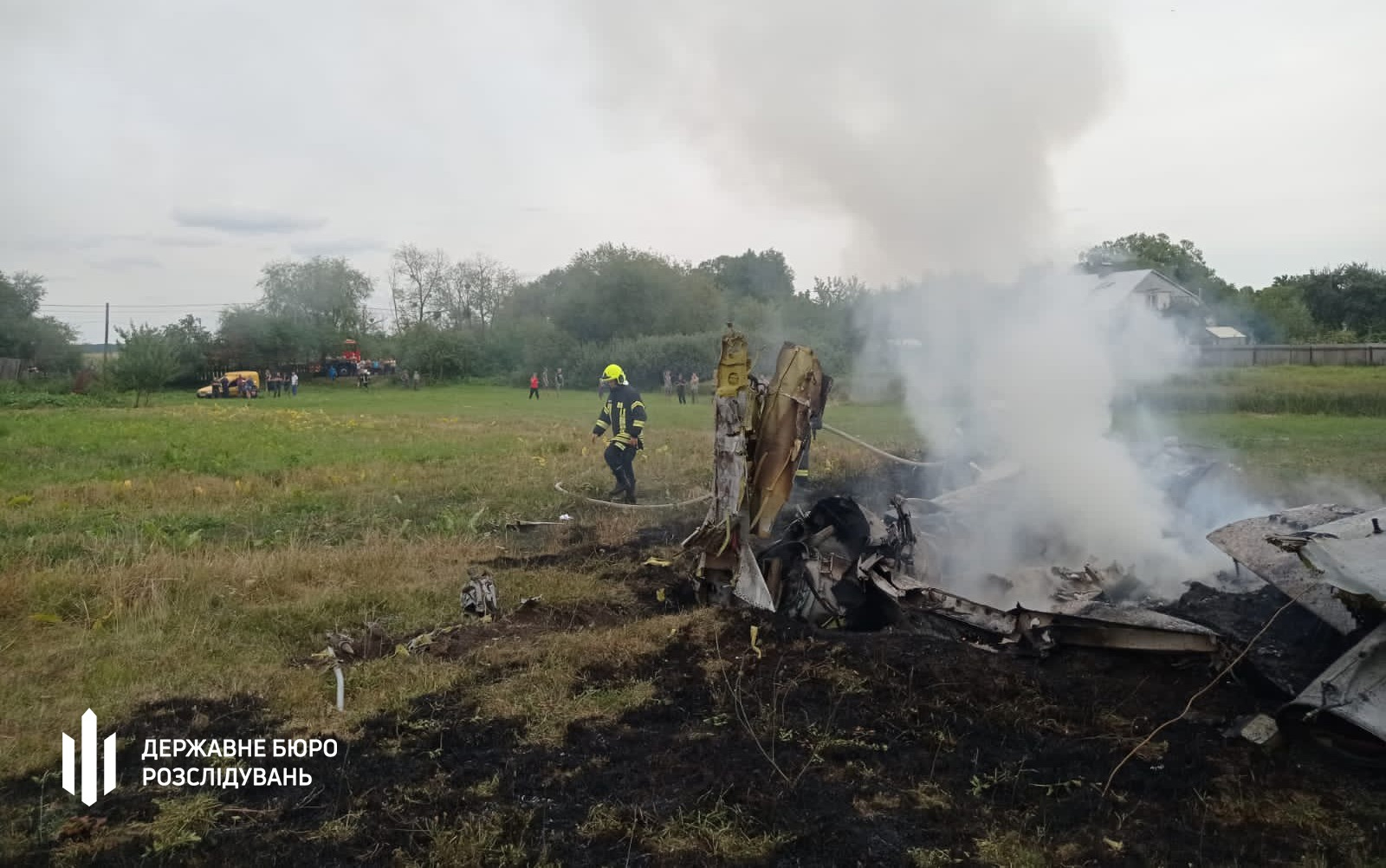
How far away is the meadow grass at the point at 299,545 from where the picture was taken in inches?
229

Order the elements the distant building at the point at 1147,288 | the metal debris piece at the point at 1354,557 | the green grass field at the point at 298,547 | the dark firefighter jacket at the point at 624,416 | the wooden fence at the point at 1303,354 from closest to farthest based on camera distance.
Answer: the metal debris piece at the point at 1354,557 → the green grass field at the point at 298,547 → the distant building at the point at 1147,288 → the dark firefighter jacket at the point at 624,416 → the wooden fence at the point at 1303,354

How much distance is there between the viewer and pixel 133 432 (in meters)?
20.0

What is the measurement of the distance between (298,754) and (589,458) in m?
11.6

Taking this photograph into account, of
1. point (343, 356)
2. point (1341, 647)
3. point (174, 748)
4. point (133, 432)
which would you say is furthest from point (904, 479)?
point (343, 356)

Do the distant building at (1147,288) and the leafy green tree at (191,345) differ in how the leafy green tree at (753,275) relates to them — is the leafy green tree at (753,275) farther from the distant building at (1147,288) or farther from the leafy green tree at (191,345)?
the leafy green tree at (191,345)

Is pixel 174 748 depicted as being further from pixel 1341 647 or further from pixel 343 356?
pixel 343 356

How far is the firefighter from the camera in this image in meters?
12.2

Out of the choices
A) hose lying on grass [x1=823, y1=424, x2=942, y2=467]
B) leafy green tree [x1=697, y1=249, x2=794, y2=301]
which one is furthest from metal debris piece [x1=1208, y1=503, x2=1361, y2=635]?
leafy green tree [x1=697, y1=249, x2=794, y2=301]

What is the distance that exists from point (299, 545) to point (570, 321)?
4511cm

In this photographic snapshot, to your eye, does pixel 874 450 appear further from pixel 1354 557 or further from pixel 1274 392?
pixel 1274 392

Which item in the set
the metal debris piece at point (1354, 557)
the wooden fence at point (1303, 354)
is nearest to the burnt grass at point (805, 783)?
Result: the metal debris piece at point (1354, 557)

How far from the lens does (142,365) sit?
120 feet

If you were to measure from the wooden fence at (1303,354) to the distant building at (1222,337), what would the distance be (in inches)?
34.6

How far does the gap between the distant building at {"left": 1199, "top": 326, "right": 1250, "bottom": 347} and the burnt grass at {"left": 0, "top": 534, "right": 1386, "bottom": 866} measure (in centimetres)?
2736
